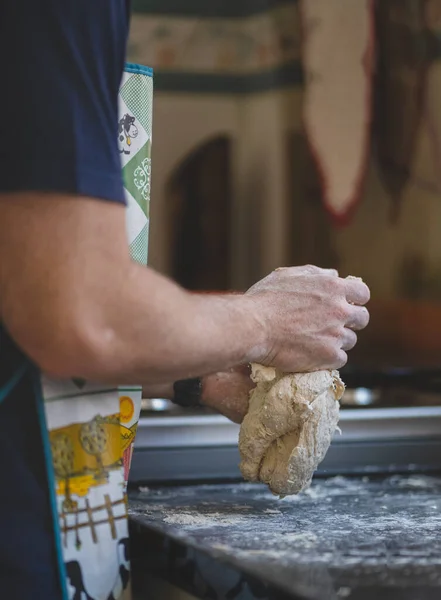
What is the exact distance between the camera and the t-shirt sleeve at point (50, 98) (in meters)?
0.93

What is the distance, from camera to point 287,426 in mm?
1327

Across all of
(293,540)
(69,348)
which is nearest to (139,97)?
(69,348)

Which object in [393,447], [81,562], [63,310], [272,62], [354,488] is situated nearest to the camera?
[63,310]

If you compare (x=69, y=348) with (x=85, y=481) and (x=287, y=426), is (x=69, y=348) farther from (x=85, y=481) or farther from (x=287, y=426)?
(x=287, y=426)

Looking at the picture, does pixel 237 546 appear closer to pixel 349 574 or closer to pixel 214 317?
pixel 349 574

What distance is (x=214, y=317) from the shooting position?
107cm

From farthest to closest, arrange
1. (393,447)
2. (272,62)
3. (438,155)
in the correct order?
(272,62) → (438,155) → (393,447)

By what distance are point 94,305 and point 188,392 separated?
0.54 meters

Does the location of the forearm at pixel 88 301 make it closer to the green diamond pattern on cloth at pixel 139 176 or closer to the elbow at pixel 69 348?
the elbow at pixel 69 348

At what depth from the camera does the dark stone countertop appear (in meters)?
1.00

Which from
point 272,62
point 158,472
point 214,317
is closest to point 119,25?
point 214,317

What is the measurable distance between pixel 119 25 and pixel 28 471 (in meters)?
0.44

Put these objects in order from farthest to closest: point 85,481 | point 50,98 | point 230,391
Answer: point 230,391, point 85,481, point 50,98

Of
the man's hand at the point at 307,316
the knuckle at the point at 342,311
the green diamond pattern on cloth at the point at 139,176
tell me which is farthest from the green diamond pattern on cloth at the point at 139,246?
the knuckle at the point at 342,311
